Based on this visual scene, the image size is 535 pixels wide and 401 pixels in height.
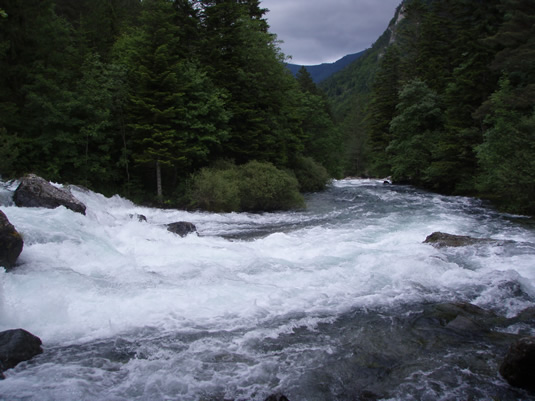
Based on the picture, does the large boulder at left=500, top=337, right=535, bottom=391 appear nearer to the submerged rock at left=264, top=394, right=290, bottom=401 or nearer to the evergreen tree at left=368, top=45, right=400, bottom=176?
the submerged rock at left=264, top=394, right=290, bottom=401

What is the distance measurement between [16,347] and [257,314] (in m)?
3.91

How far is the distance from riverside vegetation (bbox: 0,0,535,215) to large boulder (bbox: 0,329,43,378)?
13716 mm

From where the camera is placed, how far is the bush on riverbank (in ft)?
64.1

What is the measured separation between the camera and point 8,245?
832 cm

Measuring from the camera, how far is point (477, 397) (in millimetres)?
4898

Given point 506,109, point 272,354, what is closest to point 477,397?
point 272,354

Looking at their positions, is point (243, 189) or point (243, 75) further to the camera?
point (243, 75)

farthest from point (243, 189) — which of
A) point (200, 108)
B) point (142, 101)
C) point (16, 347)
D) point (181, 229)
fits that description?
point (16, 347)

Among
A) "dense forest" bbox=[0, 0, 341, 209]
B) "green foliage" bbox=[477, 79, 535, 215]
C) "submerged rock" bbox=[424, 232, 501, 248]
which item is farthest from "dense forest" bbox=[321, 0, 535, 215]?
"dense forest" bbox=[0, 0, 341, 209]

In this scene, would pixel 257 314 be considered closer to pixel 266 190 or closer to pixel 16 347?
pixel 16 347

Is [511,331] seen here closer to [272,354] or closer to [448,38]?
[272,354]

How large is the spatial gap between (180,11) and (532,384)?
27146 mm

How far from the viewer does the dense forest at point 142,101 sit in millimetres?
18875

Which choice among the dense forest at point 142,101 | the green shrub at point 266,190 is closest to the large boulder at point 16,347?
the dense forest at point 142,101
